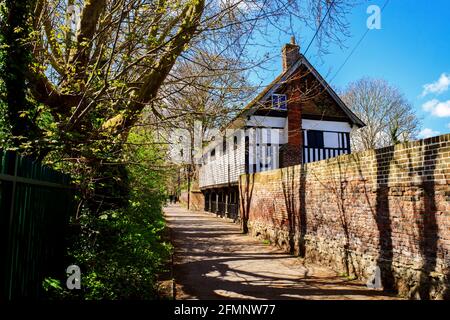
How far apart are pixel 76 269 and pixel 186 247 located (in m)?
8.13

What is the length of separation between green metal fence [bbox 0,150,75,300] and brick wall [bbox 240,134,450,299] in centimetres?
618

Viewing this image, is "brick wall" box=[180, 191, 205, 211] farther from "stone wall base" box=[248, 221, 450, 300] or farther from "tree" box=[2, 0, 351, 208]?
"tree" box=[2, 0, 351, 208]

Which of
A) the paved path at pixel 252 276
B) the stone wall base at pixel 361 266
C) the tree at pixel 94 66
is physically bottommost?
the paved path at pixel 252 276

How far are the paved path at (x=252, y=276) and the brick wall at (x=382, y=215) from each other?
580 millimetres

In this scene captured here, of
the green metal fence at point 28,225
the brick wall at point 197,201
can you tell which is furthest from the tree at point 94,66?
the brick wall at point 197,201

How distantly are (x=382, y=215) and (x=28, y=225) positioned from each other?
21.7 feet

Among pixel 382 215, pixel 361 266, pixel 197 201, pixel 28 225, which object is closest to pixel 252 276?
pixel 361 266

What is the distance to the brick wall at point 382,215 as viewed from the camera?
18.7 feet

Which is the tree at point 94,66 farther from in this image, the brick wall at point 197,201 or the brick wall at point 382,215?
the brick wall at point 197,201

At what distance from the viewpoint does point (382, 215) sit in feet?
23.5
